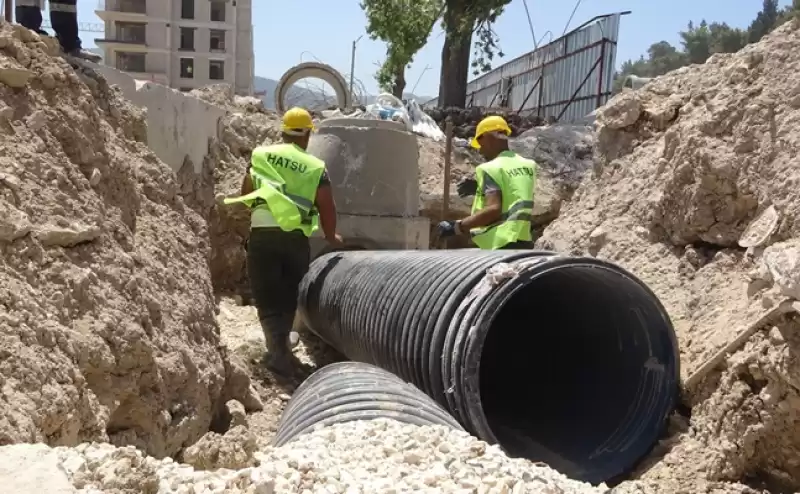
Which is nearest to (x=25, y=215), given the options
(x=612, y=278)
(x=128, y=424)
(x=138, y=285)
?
(x=138, y=285)

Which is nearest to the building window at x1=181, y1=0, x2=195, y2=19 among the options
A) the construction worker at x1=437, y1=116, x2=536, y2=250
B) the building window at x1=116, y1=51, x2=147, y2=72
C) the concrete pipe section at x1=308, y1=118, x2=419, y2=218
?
the building window at x1=116, y1=51, x2=147, y2=72

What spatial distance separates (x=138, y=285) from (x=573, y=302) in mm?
2652

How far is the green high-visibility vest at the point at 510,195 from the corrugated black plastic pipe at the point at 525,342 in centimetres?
41

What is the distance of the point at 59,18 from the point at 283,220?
1.86 metres


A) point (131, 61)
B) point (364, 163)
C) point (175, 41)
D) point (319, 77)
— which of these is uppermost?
point (175, 41)

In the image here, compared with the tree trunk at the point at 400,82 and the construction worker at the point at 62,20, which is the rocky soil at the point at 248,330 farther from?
the tree trunk at the point at 400,82

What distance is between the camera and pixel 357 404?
314 cm

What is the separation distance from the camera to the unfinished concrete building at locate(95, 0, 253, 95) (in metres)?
42.3

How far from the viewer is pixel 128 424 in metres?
3.16

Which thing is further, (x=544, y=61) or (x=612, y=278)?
(x=544, y=61)

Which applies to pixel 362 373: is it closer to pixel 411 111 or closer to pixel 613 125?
pixel 613 125

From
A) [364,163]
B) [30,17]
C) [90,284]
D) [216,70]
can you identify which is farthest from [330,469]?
[216,70]

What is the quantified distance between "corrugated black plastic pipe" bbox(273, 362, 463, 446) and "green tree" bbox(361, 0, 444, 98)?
44.2 feet

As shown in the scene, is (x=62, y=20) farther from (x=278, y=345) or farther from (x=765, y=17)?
(x=765, y=17)
